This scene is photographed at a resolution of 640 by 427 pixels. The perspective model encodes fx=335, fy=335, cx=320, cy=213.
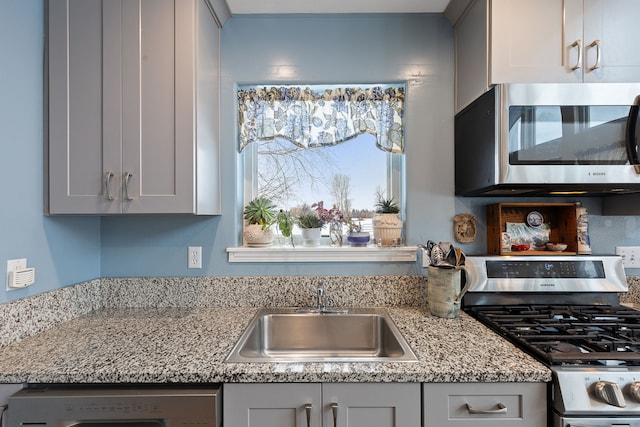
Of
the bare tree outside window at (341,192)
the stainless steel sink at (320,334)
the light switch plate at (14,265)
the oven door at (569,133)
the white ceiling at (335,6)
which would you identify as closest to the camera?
the light switch plate at (14,265)

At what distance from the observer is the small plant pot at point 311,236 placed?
70.7 inches

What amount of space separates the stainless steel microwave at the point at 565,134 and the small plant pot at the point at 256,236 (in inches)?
42.7

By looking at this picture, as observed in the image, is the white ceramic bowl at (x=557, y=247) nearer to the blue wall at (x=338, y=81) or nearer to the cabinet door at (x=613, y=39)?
the blue wall at (x=338, y=81)

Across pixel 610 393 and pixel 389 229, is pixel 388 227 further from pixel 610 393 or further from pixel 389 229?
pixel 610 393

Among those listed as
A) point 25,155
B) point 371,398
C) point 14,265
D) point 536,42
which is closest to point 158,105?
point 25,155

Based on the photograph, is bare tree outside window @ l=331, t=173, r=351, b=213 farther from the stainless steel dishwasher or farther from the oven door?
the stainless steel dishwasher

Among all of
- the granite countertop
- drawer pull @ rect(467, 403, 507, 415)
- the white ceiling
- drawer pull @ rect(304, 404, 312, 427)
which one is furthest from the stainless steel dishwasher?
the white ceiling

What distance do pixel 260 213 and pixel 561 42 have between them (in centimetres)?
153

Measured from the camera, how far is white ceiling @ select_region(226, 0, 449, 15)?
1650 mm

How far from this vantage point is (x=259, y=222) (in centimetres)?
177

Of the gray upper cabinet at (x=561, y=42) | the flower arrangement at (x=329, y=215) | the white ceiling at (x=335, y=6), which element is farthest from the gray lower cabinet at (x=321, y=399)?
the white ceiling at (x=335, y=6)

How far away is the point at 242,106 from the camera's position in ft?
5.90

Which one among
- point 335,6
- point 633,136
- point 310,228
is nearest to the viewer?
point 633,136

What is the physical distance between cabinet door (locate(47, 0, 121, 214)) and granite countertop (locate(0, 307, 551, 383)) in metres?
0.52
